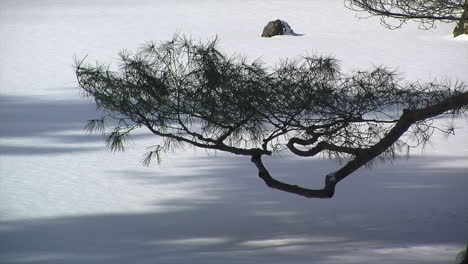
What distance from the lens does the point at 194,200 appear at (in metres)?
5.00

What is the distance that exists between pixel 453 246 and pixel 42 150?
3904mm

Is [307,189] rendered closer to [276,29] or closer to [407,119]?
[407,119]

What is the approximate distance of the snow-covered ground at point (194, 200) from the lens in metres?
3.82

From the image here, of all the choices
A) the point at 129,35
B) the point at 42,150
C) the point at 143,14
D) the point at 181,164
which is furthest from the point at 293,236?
the point at 143,14

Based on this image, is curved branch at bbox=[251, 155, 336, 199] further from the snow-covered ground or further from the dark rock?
the dark rock

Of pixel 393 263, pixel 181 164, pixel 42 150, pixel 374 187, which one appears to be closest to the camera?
pixel 393 263

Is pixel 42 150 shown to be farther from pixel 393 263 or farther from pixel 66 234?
pixel 393 263

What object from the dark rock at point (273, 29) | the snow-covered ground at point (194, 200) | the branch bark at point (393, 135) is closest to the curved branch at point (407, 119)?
the branch bark at point (393, 135)

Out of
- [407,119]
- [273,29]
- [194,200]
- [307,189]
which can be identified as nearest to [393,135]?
[407,119]

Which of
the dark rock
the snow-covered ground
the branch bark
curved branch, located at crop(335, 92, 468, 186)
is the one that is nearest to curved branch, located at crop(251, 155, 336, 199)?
the branch bark

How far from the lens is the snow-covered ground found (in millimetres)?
3824

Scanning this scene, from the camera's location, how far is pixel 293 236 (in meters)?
4.11

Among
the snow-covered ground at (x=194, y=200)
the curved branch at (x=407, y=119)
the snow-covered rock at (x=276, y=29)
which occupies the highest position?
the snow-covered rock at (x=276, y=29)

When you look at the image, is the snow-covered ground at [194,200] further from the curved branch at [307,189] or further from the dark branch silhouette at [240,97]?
the dark branch silhouette at [240,97]
